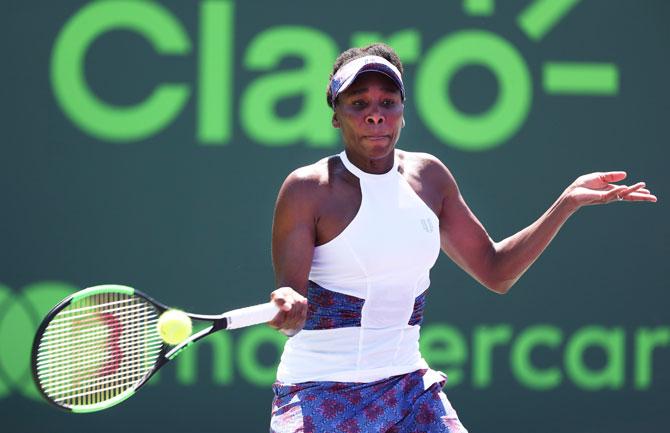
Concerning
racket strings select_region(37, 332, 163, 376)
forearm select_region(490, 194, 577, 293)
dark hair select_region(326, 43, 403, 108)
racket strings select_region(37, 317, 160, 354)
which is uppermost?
dark hair select_region(326, 43, 403, 108)

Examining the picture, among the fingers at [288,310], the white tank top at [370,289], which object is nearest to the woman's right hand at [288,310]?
the fingers at [288,310]

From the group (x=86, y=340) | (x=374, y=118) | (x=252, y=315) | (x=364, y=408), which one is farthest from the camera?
(x=374, y=118)

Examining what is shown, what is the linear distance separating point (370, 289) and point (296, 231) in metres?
0.25

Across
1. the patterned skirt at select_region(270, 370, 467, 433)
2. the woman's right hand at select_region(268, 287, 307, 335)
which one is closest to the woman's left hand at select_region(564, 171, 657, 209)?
the patterned skirt at select_region(270, 370, 467, 433)

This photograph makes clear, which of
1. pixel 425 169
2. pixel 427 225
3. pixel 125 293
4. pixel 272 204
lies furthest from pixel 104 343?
pixel 272 204

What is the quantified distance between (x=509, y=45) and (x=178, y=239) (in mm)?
1794

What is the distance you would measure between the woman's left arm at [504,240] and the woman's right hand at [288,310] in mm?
718

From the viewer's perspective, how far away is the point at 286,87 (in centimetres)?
495

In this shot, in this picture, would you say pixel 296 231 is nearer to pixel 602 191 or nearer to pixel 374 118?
pixel 374 118

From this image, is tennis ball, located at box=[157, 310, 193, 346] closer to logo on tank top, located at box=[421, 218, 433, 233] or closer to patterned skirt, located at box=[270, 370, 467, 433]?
patterned skirt, located at box=[270, 370, 467, 433]

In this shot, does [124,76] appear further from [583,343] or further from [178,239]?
[583,343]

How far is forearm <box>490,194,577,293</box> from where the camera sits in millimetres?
3096

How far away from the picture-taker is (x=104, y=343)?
2.64 metres

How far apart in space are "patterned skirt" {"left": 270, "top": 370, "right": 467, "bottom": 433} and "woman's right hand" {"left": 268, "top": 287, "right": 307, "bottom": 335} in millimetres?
279
